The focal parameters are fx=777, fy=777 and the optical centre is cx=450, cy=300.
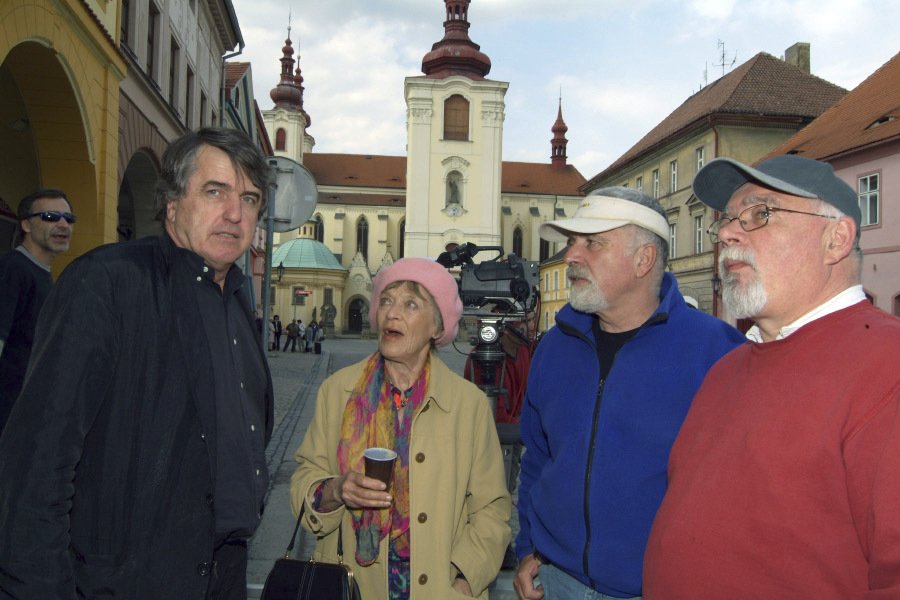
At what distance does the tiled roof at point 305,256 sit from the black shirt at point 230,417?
5097 cm

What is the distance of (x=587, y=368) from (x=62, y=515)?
1.62 meters

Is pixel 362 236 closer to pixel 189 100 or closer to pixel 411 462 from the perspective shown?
pixel 189 100


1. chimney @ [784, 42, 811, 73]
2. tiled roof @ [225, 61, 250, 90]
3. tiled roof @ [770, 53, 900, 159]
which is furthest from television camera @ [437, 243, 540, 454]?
chimney @ [784, 42, 811, 73]

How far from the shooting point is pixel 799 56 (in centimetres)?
3412

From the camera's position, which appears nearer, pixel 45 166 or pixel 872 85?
pixel 45 166

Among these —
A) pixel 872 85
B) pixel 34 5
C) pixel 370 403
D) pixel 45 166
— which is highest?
pixel 872 85

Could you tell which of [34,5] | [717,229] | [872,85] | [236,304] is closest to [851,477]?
[717,229]

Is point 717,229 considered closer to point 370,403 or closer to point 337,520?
point 370,403

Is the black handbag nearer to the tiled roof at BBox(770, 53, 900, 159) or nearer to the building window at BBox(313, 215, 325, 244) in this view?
the tiled roof at BBox(770, 53, 900, 159)

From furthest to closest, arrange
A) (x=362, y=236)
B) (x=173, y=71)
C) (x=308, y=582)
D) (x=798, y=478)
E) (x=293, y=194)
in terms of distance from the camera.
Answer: (x=362, y=236)
(x=173, y=71)
(x=293, y=194)
(x=308, y=582)
(x=798, y=478)

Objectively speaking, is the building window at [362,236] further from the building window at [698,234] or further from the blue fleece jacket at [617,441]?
the blue fleece jacket at [617,441]

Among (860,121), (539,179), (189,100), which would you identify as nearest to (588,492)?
(189,100)

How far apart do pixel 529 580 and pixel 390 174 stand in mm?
67167

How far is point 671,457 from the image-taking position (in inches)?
84.7
